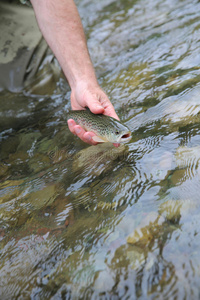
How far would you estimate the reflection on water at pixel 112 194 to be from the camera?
187 centimetres

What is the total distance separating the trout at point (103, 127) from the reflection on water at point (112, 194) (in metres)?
0.21

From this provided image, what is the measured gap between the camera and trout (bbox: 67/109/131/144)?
2793 mm

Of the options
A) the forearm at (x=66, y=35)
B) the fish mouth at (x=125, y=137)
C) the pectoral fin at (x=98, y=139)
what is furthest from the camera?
the forearm at (x=66, y=35)

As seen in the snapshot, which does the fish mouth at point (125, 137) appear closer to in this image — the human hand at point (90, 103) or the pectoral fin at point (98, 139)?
the pectoral fin at point (98, 139)

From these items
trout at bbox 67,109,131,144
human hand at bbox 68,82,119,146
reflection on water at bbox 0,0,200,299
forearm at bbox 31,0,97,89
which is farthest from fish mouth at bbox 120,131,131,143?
forearm at bbox 31,0,97,89

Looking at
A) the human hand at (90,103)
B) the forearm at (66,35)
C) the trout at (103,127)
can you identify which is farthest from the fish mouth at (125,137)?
the forearm at (66,35)

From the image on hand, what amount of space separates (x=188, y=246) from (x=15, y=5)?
498 centimetres

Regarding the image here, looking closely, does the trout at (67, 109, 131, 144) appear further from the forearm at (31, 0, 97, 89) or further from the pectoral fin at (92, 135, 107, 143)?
the forearm at (31, 0, 97, 89)

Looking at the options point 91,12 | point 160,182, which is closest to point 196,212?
point 160,182

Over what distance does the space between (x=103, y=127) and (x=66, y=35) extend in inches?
57.2

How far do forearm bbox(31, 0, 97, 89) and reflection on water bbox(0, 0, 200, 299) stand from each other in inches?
A: 30.0

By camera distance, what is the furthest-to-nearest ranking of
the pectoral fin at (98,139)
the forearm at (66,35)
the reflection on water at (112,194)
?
the forearm at (66,35)
the pectoral fin at (98,139)
the reflection on water at (112,194)

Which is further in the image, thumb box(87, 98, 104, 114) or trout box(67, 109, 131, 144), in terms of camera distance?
thumb box(87, 98, 104, 114)

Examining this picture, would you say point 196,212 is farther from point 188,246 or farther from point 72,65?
point 72,65
